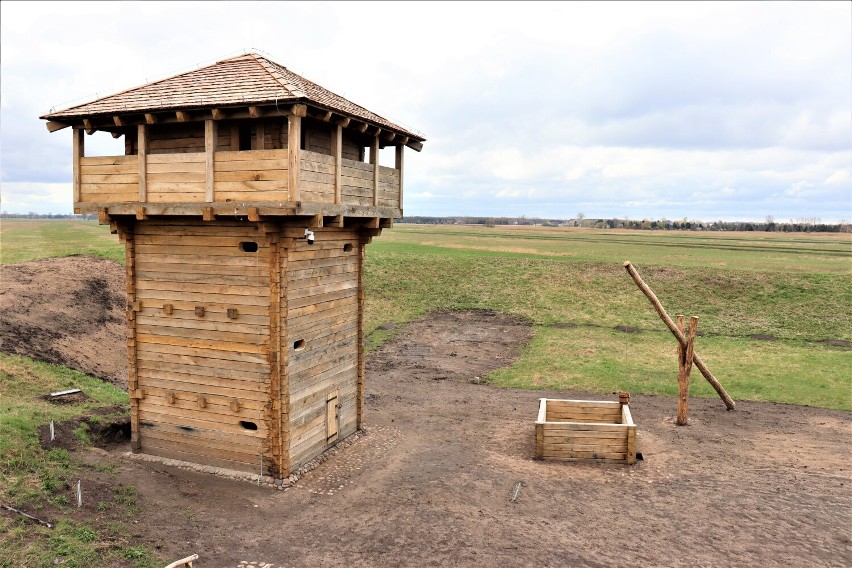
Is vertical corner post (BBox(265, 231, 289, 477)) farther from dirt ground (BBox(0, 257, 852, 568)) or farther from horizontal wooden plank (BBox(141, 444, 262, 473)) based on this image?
dirt ground (BBox(0, 257, 852, 568))

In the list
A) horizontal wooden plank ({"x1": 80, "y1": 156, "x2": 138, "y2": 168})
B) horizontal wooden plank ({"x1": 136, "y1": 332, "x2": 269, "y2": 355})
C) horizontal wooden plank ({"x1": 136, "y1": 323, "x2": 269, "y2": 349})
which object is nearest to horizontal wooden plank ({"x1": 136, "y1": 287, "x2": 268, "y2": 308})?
horizontal wooden plank ({"x1": 136, "y1": 323, "x2": 269, "y2": 349})

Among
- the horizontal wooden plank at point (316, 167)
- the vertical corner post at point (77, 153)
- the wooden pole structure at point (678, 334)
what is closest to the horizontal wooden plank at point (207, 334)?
the vertical corner post at point (77, 153)

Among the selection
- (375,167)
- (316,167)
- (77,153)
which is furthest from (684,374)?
(77,153)

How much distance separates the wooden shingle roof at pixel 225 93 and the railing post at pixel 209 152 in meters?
0.45

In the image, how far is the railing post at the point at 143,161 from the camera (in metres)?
13.8

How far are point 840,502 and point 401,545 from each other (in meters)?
10.4

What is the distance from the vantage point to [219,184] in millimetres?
13320

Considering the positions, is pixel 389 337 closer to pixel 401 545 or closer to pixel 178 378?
pixel 178 378

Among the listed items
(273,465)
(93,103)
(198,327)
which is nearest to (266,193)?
(198,327)

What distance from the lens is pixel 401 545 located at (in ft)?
38.2

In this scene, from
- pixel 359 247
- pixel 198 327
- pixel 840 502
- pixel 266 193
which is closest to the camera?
pixel 266 193

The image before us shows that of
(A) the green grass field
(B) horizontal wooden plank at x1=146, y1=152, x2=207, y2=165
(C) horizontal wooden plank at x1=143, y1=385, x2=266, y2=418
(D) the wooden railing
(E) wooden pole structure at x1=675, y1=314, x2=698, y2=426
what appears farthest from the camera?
(A) the green grass field

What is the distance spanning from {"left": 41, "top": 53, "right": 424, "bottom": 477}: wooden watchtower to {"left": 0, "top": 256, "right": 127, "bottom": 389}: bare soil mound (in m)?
7.88

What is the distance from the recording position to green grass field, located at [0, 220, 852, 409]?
83.5ft
